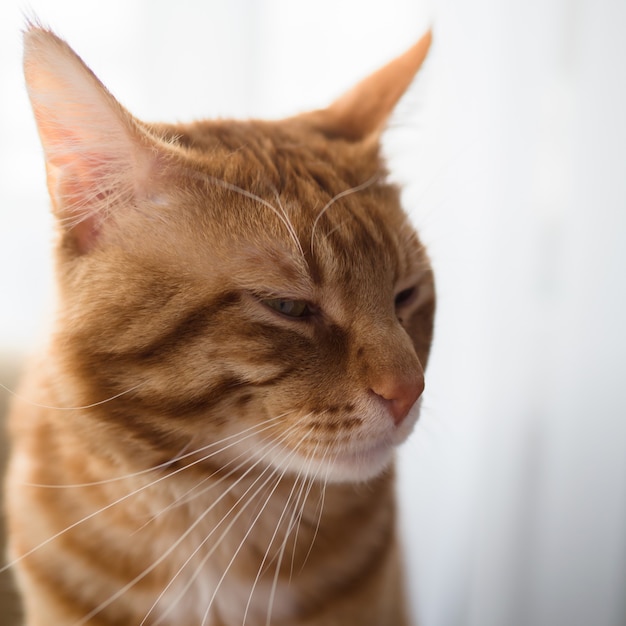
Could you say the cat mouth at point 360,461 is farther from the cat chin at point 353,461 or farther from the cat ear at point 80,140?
the cat ear at point 80,140

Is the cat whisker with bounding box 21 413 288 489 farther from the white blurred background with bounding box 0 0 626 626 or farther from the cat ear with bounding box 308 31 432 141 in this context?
the cat ear with bounding box 308 31 432 141

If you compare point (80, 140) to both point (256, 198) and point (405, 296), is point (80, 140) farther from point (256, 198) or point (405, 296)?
point (405, 296)

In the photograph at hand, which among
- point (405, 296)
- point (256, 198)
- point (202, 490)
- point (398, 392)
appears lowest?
point (202, 490)

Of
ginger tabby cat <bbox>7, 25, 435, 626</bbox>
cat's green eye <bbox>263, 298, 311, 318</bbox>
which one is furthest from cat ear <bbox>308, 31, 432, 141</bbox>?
cat's green eye <bbox>263, 298, 311, 318</bbox>

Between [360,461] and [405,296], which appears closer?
[360,461]

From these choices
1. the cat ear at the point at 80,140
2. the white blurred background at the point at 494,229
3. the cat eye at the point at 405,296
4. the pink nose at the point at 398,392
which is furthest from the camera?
the white blurred background at the point at 494,229

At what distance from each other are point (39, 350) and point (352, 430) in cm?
51

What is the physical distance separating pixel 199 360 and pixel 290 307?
0.45 feet

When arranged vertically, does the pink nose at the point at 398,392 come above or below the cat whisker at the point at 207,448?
above

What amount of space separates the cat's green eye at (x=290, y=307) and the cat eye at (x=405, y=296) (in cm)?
21

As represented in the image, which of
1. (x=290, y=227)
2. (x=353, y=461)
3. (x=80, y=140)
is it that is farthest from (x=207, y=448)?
(x=80, y=140)

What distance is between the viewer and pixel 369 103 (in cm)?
111

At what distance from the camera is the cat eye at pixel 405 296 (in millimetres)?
1028

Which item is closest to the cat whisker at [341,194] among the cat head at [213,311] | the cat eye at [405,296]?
the cat head at [213,311]
